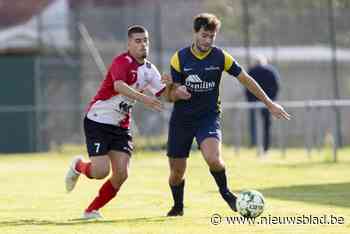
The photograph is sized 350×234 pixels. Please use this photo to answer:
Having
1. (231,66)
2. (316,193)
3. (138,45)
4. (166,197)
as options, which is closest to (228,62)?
(231,66)

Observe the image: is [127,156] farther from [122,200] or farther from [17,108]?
[17,108]

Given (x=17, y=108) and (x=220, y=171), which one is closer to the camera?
(x=220, y=171)

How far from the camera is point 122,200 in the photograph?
A: 1395cm

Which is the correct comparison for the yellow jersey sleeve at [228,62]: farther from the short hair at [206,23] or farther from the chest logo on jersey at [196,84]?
the short hair at [206,23]

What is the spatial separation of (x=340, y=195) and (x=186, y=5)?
51.7 ft

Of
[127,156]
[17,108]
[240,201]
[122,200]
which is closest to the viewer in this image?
[240,201]

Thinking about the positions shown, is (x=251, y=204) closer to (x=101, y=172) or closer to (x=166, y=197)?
(x=101, y=172)

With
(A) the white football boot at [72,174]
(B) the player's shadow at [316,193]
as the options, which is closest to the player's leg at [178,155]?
(A) the white football boot at [72,174]

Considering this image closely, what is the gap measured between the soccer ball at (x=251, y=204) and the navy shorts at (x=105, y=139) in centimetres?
153

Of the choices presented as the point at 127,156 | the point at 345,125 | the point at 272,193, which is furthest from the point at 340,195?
the point at 345,125

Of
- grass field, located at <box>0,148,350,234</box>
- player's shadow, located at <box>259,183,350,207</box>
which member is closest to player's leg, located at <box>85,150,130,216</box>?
grass field, located at <box>0,148,350,234</box>

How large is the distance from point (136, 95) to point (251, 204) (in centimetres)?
151
